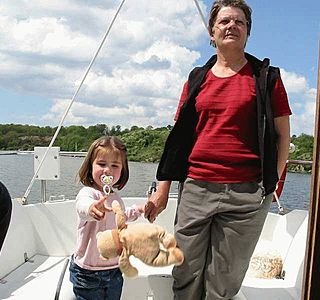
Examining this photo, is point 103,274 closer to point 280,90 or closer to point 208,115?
point 208,115

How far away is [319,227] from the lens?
1.07 meters

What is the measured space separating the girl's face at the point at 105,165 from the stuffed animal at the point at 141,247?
387 millimetres

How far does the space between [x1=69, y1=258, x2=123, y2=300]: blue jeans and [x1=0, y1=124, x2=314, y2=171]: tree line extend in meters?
0.58

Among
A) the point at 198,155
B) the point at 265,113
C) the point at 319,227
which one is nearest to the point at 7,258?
the point at 198,155

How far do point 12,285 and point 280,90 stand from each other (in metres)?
1.47

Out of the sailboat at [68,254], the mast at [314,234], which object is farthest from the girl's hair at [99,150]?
the mast at [314,234]

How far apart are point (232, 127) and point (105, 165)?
44 cm

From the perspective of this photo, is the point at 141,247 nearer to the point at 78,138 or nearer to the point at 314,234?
the point at 314,234

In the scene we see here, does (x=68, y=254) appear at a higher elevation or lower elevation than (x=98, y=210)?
lower

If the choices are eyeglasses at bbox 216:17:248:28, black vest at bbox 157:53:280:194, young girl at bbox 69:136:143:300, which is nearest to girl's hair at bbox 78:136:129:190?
young girl at bbox 69:136:143:300

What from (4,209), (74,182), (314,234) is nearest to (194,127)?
(314,234)

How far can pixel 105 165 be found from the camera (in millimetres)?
1559

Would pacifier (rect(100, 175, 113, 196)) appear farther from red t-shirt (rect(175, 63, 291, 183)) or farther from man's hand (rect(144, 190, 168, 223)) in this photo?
red t-shirt (rect(175, 63, 291, 183))

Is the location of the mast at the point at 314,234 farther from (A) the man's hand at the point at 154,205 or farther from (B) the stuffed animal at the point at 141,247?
(A) the man's hand at the point at 154,205
